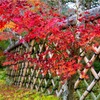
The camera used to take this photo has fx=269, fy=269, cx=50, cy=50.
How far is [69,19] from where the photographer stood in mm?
6152

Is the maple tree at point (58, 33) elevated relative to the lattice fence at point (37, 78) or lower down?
elevated

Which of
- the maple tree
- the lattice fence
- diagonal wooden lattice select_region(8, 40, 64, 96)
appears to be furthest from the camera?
diagonal wooden lattice select_region(8, 40, 64, 96)

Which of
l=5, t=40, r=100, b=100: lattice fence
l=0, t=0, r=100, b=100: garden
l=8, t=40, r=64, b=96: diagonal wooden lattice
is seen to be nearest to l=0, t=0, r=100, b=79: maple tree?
l=0, t=0, r=100, b=100: garden

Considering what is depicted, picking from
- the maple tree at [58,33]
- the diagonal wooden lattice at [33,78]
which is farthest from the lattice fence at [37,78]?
the maple tree at [58,33]

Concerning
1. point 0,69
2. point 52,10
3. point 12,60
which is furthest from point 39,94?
point 0,69

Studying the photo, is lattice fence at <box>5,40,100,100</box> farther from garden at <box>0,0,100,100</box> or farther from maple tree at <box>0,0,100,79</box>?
maple tree at <box>0,0,100,79</box>

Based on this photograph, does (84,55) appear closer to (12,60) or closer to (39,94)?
(39,94)

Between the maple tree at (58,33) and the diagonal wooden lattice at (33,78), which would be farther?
the diagonal wooden lattice at (33,78)

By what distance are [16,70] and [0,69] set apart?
590cm

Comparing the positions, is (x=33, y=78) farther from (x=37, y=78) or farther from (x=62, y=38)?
(x=62, y=38)

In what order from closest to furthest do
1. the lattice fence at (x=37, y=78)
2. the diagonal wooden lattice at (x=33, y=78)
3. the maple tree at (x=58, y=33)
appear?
the maple tree at (x=58, y=33)
the lattice fence at (x=37, y=78)
the diagonal wooden lattice at (x=33, y=78)

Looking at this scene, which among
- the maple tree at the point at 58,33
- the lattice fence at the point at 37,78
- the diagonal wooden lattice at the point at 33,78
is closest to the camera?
the maple tree at the point at 58,33

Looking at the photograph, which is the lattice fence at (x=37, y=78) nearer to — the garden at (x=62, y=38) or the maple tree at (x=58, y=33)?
the garden at (x=62, y=38)

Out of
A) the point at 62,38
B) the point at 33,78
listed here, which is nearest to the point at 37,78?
the point at 33,78
